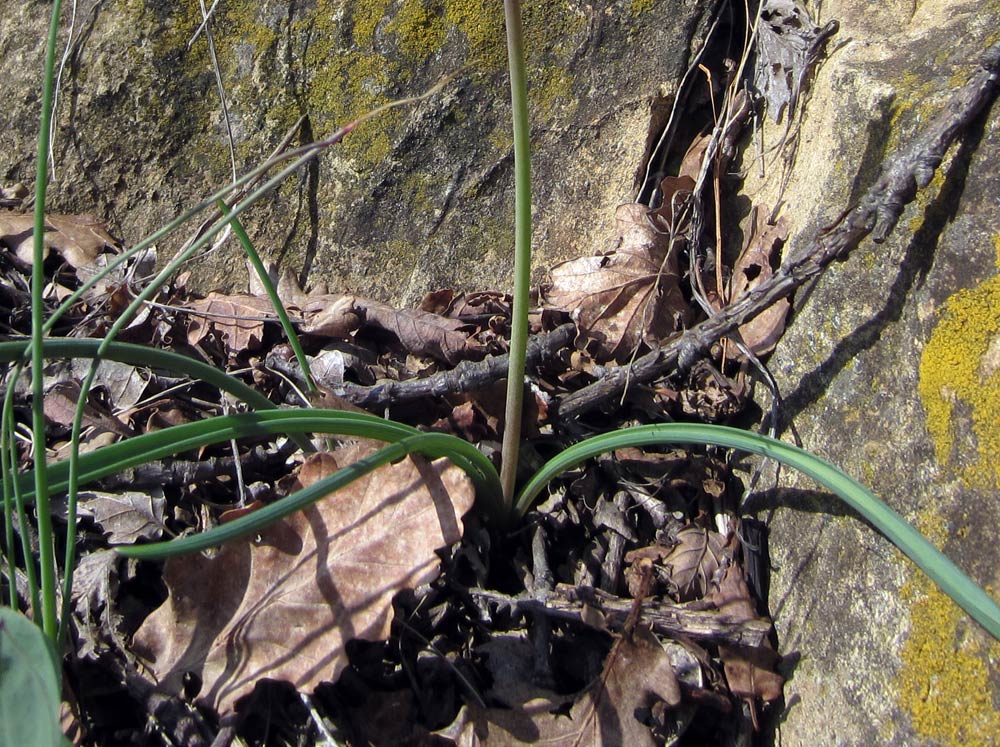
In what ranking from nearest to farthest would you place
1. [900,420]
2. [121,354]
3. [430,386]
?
[121,354]
[900,420]
[430,386]

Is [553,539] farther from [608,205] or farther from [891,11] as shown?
[891,11]

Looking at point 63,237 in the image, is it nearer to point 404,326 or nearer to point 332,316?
point 332,316

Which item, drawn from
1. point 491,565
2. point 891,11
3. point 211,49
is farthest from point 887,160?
point 211,49

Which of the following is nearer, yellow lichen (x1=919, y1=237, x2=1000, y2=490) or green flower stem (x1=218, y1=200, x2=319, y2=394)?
yellow lichen (x1=919, y1=237, x2=1000, y2=490)

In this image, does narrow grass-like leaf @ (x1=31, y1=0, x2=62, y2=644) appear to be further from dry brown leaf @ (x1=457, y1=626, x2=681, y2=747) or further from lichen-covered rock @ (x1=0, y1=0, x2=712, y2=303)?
lichen-covered rock @ (x1=0, y1=0, x2=712, y2=303)

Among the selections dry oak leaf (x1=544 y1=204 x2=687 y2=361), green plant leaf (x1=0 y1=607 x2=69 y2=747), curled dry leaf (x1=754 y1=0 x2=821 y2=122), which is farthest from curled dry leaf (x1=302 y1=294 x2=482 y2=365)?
green plant leaf (x1=0 y1=607 x2=69 y2=747)

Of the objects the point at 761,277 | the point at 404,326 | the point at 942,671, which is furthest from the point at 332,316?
the point at 942,671

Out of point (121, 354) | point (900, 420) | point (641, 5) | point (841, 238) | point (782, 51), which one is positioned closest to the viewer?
point (121, 354)

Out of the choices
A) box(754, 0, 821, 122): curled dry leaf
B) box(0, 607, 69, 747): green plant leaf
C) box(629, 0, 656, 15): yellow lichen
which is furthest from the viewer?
box(629, 0, 656, 15): yellow lichen
